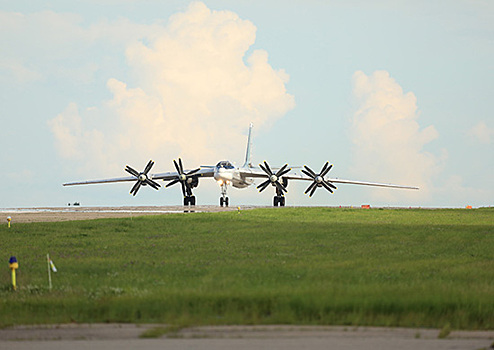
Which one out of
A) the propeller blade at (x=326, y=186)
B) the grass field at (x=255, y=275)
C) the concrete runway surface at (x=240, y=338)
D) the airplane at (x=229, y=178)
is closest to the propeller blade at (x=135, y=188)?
the airplane at (x=229, y=178)

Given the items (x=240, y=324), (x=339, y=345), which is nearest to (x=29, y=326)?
(x=240, y=324)

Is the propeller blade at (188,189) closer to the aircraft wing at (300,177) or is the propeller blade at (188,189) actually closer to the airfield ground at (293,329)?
the aircraft wing at (300,177)

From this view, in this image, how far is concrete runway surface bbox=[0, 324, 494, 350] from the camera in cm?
1132

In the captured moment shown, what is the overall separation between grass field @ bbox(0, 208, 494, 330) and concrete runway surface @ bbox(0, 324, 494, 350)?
0.81 meters

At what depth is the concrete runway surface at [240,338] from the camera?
446 inches

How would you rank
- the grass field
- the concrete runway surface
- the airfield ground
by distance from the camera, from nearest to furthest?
1. the concrete runway surface
2. the airfield ground
3. the grass field

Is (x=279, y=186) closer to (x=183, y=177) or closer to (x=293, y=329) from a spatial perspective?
(x=183, y=177)

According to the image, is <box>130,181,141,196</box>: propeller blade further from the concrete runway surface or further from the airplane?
the concrete runway surface

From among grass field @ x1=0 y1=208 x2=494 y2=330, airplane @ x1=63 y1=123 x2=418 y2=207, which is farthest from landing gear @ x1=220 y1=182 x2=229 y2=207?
grass field @ x1=0 y1=208 x2=494 y2=330

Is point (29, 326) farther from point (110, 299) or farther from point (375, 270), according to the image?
point (375, 270)

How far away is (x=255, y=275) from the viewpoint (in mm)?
19562

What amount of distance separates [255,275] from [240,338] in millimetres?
7672

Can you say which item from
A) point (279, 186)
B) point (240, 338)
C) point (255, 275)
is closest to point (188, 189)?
point (279, 186)

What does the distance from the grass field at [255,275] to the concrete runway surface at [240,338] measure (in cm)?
81
